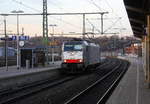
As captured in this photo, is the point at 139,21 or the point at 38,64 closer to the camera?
the point at 139,21

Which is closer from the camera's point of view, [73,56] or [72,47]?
[73,56]

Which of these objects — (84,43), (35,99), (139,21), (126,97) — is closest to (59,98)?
(35,99)

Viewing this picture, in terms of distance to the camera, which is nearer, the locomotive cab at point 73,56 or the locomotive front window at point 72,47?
the locomotive cab at point 73,56

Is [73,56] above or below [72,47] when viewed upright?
below

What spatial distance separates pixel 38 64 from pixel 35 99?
2176 centimetres

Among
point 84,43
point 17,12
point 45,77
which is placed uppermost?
point 17,12

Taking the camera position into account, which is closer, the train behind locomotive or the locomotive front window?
the train behind locomotive

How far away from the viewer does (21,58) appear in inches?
1406

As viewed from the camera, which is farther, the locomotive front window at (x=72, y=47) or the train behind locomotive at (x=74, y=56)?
the locomotive front window at (x=72, y=47)

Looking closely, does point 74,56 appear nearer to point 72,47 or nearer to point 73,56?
point 73,56

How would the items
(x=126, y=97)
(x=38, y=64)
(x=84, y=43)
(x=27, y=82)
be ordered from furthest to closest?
(x=38, y=64) < (x=84, y=43) < (x=27, y=82) < (x=126, y=97)

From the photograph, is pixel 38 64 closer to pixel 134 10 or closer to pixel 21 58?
pixel 21 58

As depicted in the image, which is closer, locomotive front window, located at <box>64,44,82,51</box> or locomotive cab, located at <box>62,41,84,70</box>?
locomotive cab, located at <box>62,41,84,70</box>

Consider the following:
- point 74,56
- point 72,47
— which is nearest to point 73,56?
point 74,56
